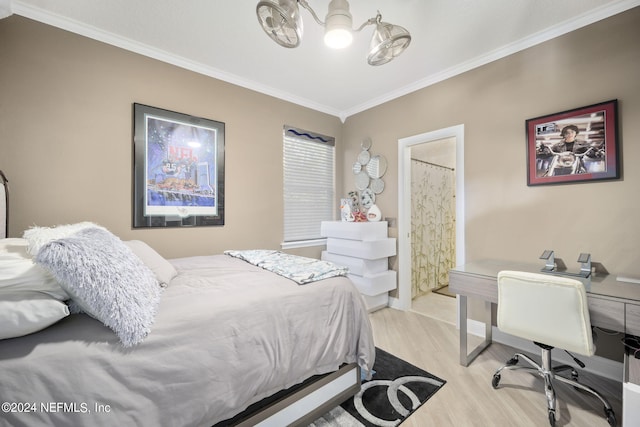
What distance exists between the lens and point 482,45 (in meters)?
2.37

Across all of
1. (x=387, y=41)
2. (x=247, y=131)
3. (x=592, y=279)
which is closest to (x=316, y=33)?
(x=387, y=41)

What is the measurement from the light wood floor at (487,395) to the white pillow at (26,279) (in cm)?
180

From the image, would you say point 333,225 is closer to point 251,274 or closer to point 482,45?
point 251,274

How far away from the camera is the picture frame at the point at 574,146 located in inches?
75.3

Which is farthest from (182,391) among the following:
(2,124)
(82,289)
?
(2,124)

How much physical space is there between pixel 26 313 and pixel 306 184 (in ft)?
9.90

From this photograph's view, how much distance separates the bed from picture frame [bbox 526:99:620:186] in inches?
78.7

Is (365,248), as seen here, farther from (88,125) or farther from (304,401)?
(88,125)

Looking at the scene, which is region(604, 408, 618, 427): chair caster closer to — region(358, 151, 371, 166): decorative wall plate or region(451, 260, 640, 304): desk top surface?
region(451, 260, 640, 304): desk top surface

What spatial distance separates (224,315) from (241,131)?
2352mm

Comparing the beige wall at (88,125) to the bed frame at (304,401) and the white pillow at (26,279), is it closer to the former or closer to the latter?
the white pillow at (26,279)

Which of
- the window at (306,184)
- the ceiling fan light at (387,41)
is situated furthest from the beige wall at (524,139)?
the ceiling fan light at (387,41)

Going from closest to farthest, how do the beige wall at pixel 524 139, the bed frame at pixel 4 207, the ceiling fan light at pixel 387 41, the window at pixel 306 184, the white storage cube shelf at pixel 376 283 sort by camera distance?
the ceiling fan light at pixel 387 41 < the bed frame at pixel 4 207 < the beige wall at pixel 524 139 < the white storage cube shelf at pixel 376 283 < the window at pixel 306 184

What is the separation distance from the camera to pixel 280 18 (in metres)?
1.46
